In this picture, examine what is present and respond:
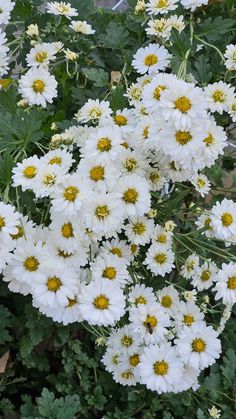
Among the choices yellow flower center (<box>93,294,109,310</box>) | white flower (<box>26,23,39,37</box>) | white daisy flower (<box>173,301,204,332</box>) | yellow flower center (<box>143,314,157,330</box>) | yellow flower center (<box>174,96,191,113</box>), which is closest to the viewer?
yellow flower center (<box>174,96,191,113</box>)

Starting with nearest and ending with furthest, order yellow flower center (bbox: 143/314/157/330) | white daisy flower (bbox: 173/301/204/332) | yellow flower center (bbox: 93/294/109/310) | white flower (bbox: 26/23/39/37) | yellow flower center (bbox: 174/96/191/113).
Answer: yellow flower center (bbox: 174/96/191/113), yellow flower center (bbox: 93/294/109/310), yellow flower center (bbox: 143/314/157/330), white daisy flower (bbox: 173/301/204/332), white flower (bbox: 26/23/39/37)

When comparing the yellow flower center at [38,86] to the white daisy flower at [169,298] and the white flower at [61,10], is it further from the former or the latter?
the white daisy flower at [169,298]

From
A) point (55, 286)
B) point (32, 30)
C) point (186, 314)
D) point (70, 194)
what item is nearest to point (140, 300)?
point (186, 314)

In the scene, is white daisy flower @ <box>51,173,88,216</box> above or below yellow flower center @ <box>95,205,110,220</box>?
above

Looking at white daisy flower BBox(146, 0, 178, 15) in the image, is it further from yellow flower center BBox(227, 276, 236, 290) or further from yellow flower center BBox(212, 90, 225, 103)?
yellow flower center BBox(227, 276, 236, 290)

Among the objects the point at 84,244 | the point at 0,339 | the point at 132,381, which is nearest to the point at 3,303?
the point at 0,339

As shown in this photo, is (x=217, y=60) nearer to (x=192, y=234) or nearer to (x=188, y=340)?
(x=192, y=234)

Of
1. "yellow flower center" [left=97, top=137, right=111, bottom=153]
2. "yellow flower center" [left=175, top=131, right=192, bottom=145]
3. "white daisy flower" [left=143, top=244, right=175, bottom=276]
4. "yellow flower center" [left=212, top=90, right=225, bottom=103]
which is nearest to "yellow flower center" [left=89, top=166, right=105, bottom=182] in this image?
"yellow flower center" [left=97, top=137, right=111, bottom=153]

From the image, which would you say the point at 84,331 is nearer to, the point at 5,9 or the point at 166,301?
the point at 166,301
